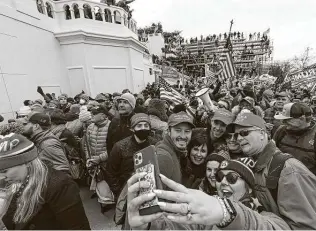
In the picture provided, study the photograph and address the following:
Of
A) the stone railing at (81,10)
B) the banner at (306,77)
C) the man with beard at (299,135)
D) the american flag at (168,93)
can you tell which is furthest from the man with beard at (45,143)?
the stone railing at (81,10)

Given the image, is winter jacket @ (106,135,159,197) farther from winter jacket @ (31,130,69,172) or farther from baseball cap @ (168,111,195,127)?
baseball cap @ (168,111,195,127)

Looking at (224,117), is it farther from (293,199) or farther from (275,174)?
(293,199)

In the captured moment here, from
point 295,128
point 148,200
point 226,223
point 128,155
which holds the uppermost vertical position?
point 148,200

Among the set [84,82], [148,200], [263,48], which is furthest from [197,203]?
[263,48]

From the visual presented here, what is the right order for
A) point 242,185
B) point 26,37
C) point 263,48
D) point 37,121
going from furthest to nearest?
point 263,48 → point 26,37 → point 37,121 → point 242,185

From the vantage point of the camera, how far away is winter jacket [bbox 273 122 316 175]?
2.85 meters

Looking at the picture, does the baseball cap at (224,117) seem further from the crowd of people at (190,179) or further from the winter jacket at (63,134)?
the winter jacket at (63,134)

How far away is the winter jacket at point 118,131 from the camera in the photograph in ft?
12.6

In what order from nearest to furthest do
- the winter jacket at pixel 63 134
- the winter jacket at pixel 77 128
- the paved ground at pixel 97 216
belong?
the paved ground at pixel 97 216
the winter jacket at pixel 63 134
the winter jacket at pixel 77 128

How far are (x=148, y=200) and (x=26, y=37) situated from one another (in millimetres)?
12363

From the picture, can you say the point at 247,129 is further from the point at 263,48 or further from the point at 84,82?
the point at 263,48

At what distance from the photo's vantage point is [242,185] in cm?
148

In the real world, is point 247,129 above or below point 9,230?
above

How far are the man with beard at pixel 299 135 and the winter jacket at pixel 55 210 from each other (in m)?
2.84
